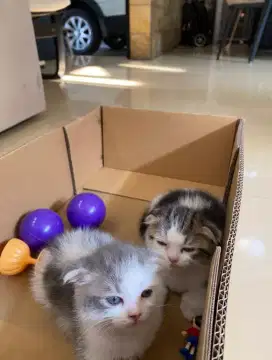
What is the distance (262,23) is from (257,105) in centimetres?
132

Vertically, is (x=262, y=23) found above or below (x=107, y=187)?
above

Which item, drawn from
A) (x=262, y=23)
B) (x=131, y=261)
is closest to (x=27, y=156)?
(x=131, y=261)

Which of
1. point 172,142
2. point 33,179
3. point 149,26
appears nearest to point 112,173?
point 172,142

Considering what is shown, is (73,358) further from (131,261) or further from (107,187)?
(107,187)

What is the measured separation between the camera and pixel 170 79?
2541mm

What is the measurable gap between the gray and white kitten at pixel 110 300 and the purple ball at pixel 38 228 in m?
0.23

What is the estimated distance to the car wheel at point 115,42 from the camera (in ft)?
11.5

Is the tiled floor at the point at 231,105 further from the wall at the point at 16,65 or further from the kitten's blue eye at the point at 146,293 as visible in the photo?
the kitten's blue eye at the point at 146,293

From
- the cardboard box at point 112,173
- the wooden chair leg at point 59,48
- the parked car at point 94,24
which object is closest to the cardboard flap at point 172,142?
the cardboard box at point 112,173

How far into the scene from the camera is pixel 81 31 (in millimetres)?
3371

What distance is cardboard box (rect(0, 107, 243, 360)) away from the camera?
0.81 meters

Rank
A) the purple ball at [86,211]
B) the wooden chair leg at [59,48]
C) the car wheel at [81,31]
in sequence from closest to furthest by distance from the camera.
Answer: the purple ball at [86,211] → the wooden chair leg at [59,48] → the car wheel at [81,31]

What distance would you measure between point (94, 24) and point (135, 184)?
253 cm

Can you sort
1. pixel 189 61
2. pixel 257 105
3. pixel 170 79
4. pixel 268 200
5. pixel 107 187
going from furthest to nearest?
pixel 189 61 → pixel 170 79 → pixel 257 105 → pixel 107 187 → pixel 268 200
